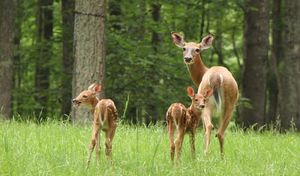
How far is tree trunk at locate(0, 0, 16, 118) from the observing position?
49.5ft

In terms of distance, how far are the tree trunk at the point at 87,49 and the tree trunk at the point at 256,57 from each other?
739cm

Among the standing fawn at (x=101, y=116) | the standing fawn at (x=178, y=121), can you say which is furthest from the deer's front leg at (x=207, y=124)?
the standing fawn at (x=101, y=116)

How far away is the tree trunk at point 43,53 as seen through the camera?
2011 centimetres

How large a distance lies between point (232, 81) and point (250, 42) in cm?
1225

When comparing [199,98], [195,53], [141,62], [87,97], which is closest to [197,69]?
[195,53]

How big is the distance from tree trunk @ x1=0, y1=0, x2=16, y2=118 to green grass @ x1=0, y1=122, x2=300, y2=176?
5348mm

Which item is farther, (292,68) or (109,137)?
(292,68)

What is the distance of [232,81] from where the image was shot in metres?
7.36

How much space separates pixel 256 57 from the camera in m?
19.3

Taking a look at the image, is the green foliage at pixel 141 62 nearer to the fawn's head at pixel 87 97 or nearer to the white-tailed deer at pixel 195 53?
the white-tailed deer at pixel 195 53

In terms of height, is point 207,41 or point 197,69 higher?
point 207,41

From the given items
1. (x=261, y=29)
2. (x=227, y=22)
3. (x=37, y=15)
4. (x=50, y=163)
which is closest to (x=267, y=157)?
(x=50, y=163)

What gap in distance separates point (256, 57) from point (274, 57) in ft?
17.9

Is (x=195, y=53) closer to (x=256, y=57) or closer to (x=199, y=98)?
(x=199, y=98)
